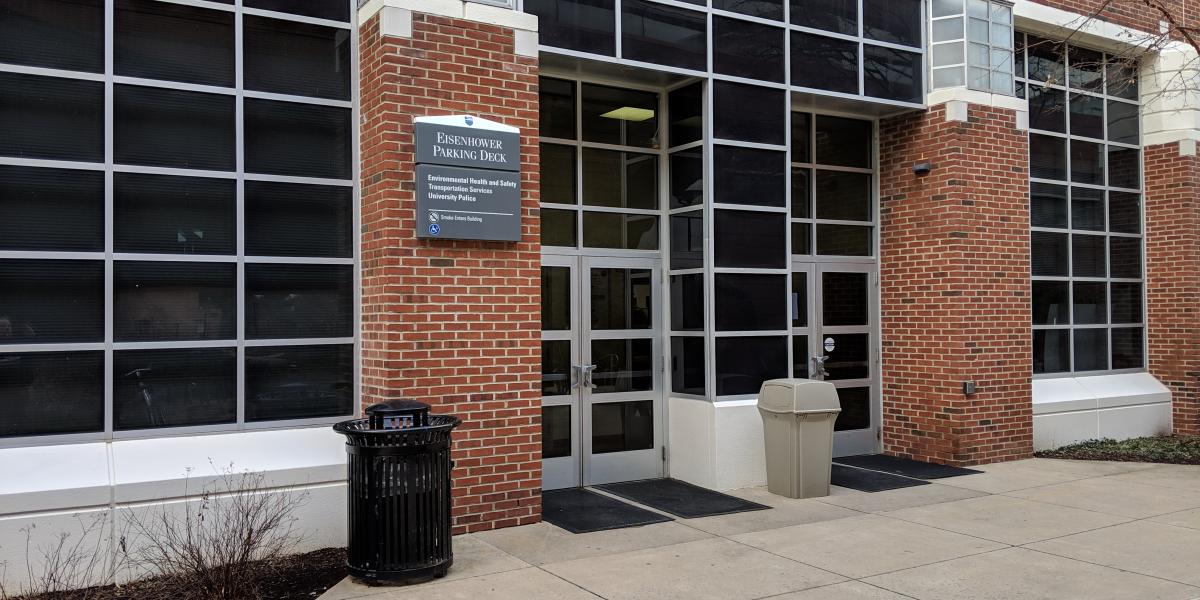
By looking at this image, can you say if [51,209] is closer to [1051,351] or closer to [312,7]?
[312,7]

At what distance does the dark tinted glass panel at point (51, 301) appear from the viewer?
20.8ft

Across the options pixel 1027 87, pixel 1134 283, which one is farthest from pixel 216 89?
pixel 1134 283

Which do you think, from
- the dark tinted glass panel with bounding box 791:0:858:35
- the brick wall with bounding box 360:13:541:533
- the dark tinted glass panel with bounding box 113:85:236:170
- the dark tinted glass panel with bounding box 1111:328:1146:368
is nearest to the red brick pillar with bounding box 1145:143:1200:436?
the dark tinted glass panel with bounding box 1111:328:1146:368

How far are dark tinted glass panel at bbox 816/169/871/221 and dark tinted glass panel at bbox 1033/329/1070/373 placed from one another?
9.50 feet

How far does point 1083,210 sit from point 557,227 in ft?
25.8

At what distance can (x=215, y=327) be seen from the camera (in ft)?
22.9

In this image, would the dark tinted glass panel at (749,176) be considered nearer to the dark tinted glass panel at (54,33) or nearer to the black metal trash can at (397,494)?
the black metal trash can at (397,494)

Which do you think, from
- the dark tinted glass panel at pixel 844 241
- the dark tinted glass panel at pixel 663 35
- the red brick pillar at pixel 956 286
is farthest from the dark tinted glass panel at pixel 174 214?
the red brick pillar at pixel 956 286

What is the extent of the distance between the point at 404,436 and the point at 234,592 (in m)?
1.41

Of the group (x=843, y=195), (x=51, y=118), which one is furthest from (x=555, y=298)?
(x=51, y=118)

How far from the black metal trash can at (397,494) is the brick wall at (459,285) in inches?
41.7

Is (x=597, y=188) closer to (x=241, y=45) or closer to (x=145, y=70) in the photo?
(x=241, y=45)

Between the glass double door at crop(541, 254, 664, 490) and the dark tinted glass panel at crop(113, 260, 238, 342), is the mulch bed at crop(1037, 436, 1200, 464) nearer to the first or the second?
the glass double door at crop(541, 254, 664, 490)

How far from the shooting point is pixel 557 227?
30.1 ft
